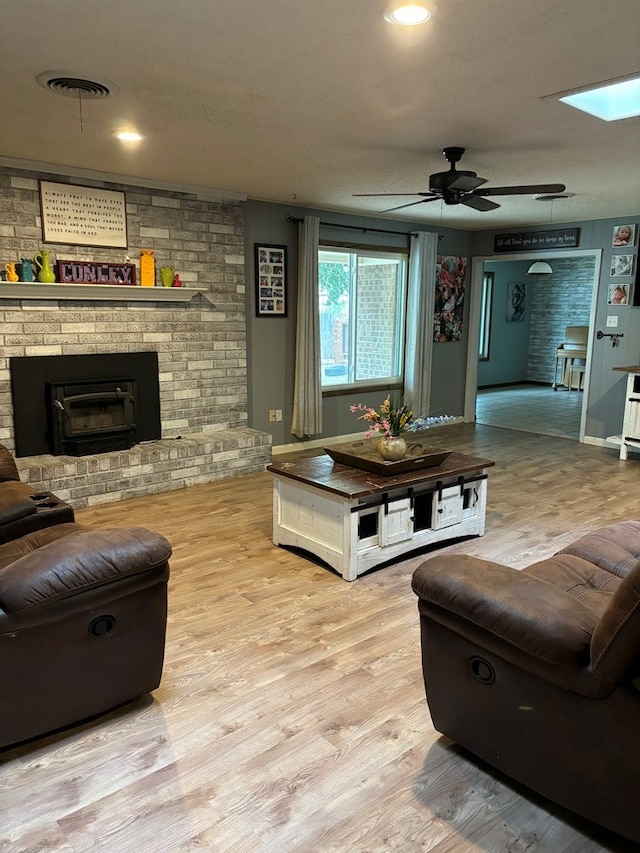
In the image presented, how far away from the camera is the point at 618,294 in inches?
252

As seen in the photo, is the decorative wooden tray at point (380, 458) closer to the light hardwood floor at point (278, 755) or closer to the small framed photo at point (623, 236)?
the light hardwood floor at point (278, 755)

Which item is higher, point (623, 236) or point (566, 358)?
point (623, 236)

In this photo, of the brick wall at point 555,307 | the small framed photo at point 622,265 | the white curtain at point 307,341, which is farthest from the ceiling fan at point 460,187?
the brick wall at point 555,307

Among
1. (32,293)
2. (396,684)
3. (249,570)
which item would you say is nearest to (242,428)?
(32,293)

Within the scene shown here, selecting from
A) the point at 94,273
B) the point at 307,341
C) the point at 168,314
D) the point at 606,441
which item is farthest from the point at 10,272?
the point at 606,441

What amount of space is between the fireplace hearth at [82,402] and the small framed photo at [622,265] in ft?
15.4

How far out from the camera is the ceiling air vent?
2.59 m

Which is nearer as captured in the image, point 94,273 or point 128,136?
point 128,136

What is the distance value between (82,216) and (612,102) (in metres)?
3.51

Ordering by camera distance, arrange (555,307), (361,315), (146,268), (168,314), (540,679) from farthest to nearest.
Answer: (555,307) → (361,315) → (168,314) → (146,268) → (540,679)

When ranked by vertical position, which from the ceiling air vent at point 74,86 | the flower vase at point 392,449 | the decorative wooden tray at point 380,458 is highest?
the ceiling air vent at point 74,86

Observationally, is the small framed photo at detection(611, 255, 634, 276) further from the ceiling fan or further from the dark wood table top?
the dark wood table top

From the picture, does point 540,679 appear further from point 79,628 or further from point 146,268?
point 146,268

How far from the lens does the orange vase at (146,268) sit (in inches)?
192
